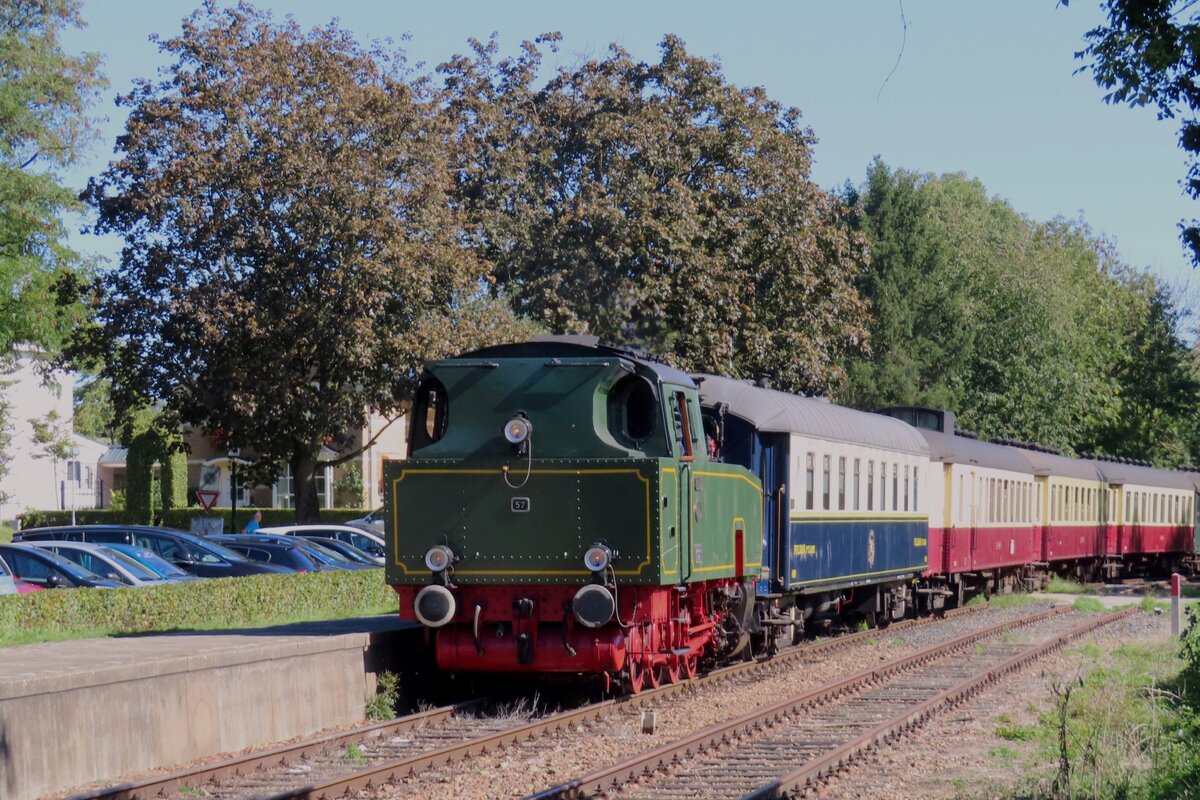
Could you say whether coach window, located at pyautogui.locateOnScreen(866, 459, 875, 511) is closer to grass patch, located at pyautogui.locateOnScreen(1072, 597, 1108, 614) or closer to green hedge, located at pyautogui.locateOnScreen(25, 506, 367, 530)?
grass patch, located at pyautogui.locateOnScreen(1072, 597, 1108, 614)

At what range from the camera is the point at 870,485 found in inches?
848

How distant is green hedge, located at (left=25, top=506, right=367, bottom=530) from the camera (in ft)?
178

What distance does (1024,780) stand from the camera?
10766 millimetres

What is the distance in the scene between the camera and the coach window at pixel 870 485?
21359 millimetres

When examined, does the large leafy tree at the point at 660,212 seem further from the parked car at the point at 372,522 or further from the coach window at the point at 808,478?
the coach window at the point at 808,478

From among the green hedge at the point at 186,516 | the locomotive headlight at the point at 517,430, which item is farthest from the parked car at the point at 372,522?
the locomotive headlight at the point at 517,430

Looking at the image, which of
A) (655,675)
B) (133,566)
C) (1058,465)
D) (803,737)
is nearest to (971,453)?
(1058,465)

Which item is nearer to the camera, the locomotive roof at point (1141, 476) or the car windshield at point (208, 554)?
the car windshield at point (208, 554)

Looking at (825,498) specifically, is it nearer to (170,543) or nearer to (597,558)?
(597,558)

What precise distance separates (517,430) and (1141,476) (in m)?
36.6

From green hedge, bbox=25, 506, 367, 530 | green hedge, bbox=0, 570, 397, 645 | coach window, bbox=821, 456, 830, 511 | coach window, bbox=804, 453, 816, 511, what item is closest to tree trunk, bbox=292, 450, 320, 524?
green hedge, bbox=0, 570, 397, 645

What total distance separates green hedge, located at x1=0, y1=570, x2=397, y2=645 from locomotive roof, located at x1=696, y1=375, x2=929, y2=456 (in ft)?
20.8

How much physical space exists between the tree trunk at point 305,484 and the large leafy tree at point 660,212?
5.85m

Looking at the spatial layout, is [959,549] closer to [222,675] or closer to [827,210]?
[827,210]
